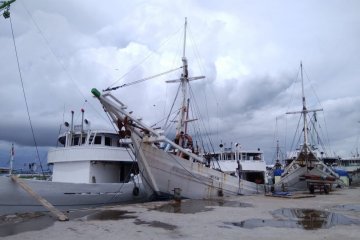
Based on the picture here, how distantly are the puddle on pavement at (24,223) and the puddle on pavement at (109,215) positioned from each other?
3.92ft

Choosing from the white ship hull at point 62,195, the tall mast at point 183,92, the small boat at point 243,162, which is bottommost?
the white ship hull at point 62,195

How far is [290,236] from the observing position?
25.0ft

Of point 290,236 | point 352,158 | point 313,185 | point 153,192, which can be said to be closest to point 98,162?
point 153,192

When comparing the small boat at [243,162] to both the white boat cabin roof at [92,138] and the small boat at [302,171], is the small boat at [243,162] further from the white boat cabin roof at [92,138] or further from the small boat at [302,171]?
the white boat cabin roof at [92,138]

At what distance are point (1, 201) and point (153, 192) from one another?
24.5ft

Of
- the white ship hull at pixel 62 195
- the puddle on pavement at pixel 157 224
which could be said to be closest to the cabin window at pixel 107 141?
the white ship hull at pixel 62 195

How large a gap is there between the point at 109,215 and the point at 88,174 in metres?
8.23

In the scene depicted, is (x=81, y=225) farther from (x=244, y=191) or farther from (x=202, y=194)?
(x=244, y=191)

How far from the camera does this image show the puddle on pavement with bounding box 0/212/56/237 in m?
8.41

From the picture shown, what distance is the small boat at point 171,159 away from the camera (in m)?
16.3

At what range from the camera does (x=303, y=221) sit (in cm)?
997

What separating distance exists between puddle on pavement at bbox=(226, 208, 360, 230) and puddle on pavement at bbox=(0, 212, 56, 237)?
5295mm

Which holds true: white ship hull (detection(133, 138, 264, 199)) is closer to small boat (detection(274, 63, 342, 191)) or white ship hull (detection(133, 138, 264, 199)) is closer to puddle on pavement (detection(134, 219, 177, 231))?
puddle on pavement (detection(134, 219, 177, 231))

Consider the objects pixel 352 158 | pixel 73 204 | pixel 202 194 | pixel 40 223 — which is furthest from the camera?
pixel 352 158
